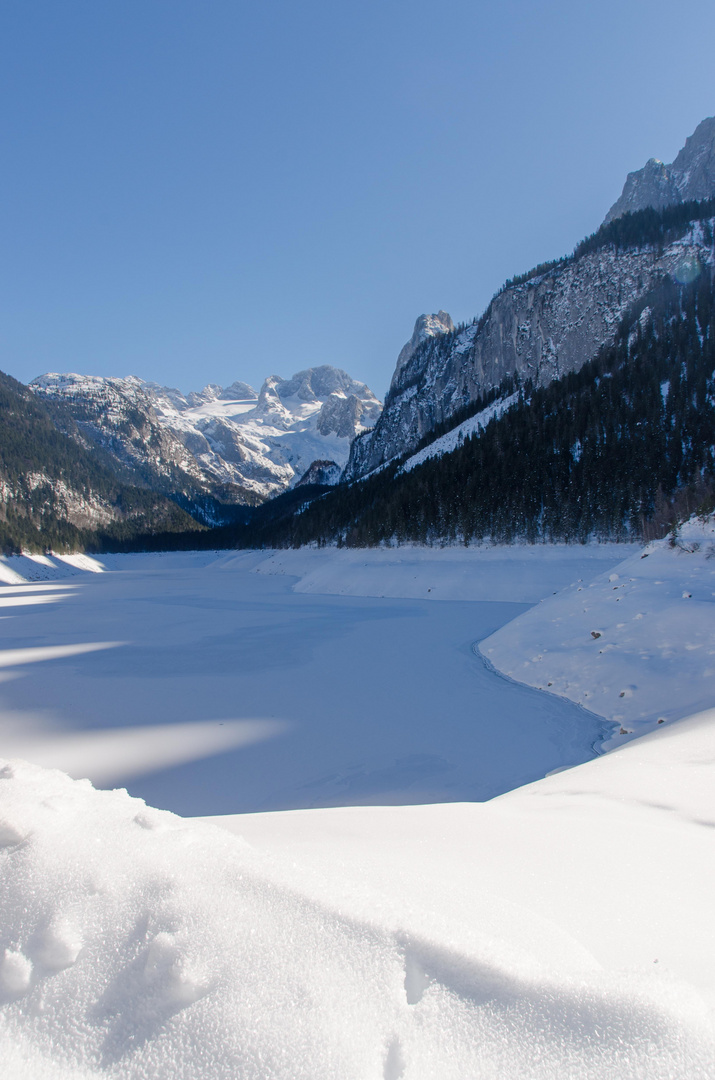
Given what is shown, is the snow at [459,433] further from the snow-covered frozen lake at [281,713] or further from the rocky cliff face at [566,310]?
the snow-covered frozen lake at [281,713]

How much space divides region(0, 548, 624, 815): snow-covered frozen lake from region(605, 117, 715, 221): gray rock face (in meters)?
149

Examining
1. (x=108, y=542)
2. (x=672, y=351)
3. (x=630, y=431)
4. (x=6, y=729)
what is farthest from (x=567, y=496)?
(x=108, y=542)

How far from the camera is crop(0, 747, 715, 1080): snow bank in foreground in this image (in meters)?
1.21

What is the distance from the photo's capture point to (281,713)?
9.41 meters

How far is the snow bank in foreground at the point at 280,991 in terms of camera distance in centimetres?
121

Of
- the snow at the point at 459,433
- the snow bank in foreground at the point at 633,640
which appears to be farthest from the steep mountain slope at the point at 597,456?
the snow bank in foreground at the point at 633,640

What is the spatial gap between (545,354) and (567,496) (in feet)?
181

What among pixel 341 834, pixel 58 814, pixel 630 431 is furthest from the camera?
pixel 630 431

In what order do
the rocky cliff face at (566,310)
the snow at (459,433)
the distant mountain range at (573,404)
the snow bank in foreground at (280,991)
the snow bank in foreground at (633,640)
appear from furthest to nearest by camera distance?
the snow at (459,433) < the rocky cliff face at (566,310) < the distant mountain range at (573,404) < the snow bank in foreground at (633,640) < the snow bank in foreground at (280,991)

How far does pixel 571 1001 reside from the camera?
1.34m

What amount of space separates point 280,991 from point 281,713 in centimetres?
840

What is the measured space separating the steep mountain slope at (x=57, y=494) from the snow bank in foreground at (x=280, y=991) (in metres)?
106

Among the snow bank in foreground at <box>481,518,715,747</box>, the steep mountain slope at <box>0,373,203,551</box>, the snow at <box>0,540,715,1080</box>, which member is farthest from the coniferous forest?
the steep mountain slope at <box>0,373,203,551</box>

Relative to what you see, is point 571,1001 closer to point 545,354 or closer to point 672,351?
point 672,351
